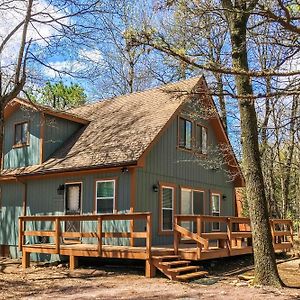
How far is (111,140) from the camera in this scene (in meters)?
14.8

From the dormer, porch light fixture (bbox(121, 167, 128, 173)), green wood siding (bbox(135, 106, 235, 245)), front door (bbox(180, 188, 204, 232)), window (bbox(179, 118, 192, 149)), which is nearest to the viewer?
porch light fixture (bbox(121, 167, 128, 173))

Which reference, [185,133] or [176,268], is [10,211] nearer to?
[185,133]

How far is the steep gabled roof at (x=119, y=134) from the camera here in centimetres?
1350

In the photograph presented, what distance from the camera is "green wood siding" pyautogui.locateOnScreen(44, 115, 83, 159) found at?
16.2 metres

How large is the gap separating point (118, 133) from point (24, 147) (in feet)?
→ 13.2

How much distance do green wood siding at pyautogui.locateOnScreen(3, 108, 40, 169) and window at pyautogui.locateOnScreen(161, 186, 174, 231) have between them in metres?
4.83

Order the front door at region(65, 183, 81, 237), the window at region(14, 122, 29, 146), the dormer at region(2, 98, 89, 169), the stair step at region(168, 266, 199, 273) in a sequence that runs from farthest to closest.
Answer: the window at region(14, 122, 29, 146) < the dormer at region(2, 98, 89, 169) < the front door at region(65, 183, 81, 237) < the stair step at region(168, 266, 199, 273)

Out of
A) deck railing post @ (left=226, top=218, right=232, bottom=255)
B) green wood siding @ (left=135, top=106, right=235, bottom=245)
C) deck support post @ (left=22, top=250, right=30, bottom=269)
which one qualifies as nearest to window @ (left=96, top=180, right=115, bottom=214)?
green wood siding @ (left=135, top=106, right=235, bottom=245)

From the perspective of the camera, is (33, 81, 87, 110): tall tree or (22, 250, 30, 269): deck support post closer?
(22, 250, 30, 269): deck support post

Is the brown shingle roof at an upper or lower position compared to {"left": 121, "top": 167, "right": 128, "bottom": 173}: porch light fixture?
upper

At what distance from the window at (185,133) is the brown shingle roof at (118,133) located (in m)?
1.00

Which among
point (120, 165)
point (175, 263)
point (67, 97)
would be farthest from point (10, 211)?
point (67, 97)

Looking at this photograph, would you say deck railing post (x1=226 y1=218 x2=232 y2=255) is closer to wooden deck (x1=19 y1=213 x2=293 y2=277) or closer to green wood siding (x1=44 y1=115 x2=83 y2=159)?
wooden deck (x1=19 y1=213 x2=293 y2=277)

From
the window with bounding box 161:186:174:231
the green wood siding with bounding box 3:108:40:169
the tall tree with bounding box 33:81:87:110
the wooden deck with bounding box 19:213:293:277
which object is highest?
the tall tree with bounding box 33:81:87:110
